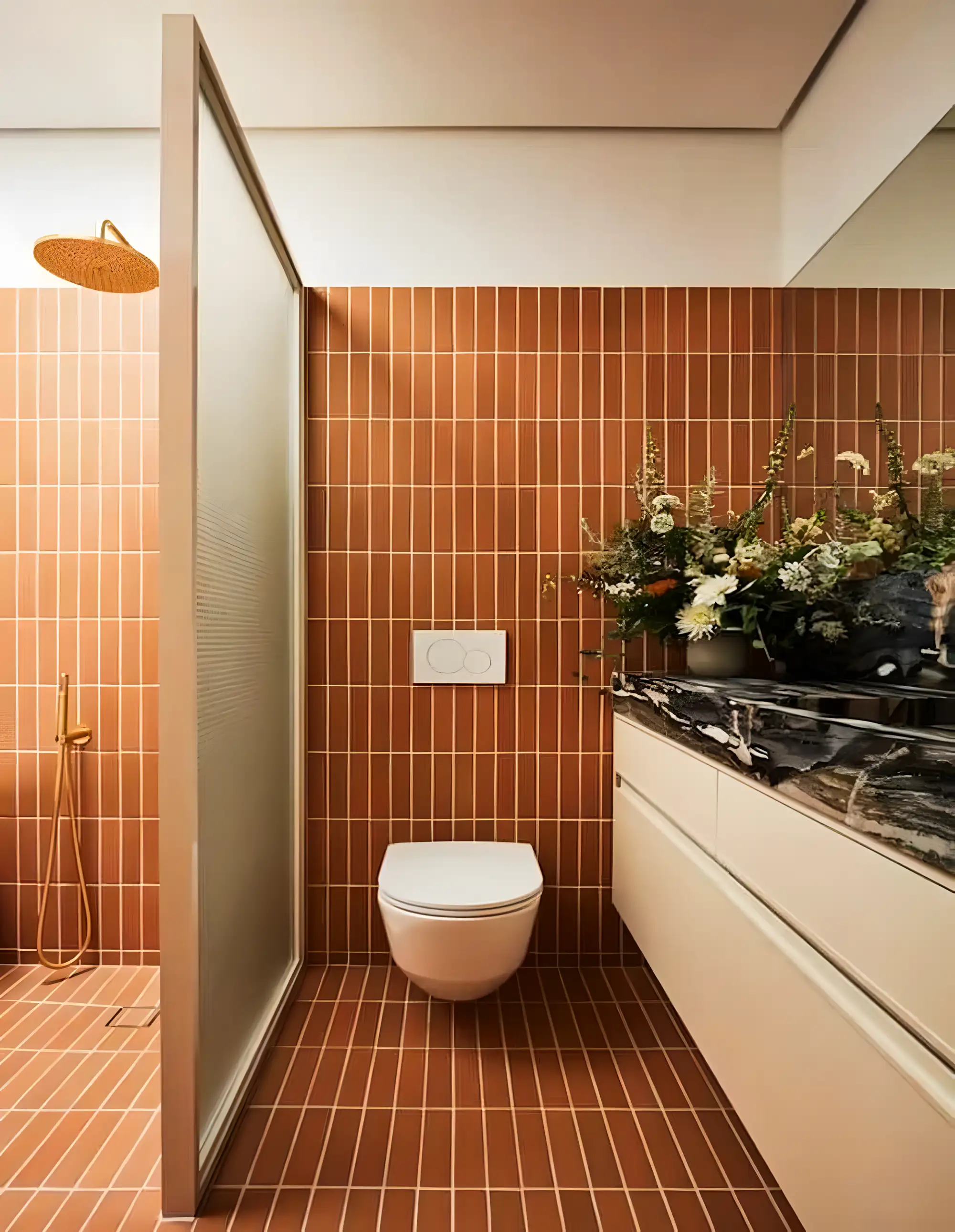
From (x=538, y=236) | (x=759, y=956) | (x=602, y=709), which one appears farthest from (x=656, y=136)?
(x=759, y=956)

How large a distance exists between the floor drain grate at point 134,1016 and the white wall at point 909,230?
2.45m

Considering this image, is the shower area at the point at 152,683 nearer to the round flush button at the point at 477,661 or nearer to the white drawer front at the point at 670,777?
the round flush button at the point at 477,661

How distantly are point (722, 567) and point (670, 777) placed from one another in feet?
1.93

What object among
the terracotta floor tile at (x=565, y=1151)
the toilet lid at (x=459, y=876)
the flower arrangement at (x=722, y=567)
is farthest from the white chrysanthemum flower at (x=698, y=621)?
the terracotta floor tile at (x=565, y=1151)

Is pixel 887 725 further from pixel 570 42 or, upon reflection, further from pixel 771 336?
pixel 570 42

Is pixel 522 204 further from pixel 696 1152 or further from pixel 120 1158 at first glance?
pixel 120 1158

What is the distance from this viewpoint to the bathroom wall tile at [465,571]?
2.29m

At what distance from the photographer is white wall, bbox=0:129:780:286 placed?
2293mm

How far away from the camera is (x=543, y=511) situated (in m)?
2.29

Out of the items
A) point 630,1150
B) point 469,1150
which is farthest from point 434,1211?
point 630,1150

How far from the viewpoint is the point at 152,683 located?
225cm

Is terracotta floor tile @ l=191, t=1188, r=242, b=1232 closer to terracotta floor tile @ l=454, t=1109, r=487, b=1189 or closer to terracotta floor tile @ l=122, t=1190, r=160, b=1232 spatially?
terracotta floor tile @ l=122, t=1190, r=160, b=1232

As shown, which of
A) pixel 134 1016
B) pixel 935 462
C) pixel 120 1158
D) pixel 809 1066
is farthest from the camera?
pixel 134 1016

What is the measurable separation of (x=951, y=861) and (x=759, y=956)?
1.70ft
